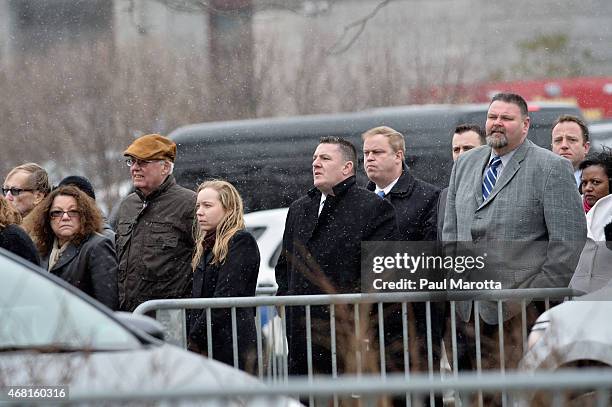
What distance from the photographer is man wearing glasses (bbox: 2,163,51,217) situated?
8.15 meters

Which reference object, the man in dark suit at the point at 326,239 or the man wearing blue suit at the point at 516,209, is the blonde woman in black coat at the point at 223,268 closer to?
the man in dark suit at the point at 326,239

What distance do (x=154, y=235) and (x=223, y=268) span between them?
0.73m

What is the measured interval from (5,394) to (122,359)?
883 millimetres

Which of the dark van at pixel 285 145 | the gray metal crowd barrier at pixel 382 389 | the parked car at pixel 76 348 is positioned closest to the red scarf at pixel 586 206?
the parked car at pixel 76 348

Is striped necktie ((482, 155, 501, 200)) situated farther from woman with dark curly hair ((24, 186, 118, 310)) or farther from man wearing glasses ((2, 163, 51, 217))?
man wearing glasses ((2, 163, 51, 217))

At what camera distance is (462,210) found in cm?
686

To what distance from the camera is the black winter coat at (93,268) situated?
7.08 meters

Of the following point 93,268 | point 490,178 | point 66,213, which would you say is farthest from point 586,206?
point 66,213

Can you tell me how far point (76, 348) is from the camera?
445 cm

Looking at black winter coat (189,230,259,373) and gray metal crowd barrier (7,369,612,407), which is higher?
gray metal crowd barrier (7,369,612,407)

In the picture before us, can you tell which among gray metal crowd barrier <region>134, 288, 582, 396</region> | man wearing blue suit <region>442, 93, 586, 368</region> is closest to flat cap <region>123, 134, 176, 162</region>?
gray metal crowd barrier <region>134, 288, 582, 396</region>

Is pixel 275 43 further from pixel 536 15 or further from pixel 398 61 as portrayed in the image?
pixel 536 15

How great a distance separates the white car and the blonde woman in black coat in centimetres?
264

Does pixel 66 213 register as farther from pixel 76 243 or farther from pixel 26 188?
pixel 26 188
